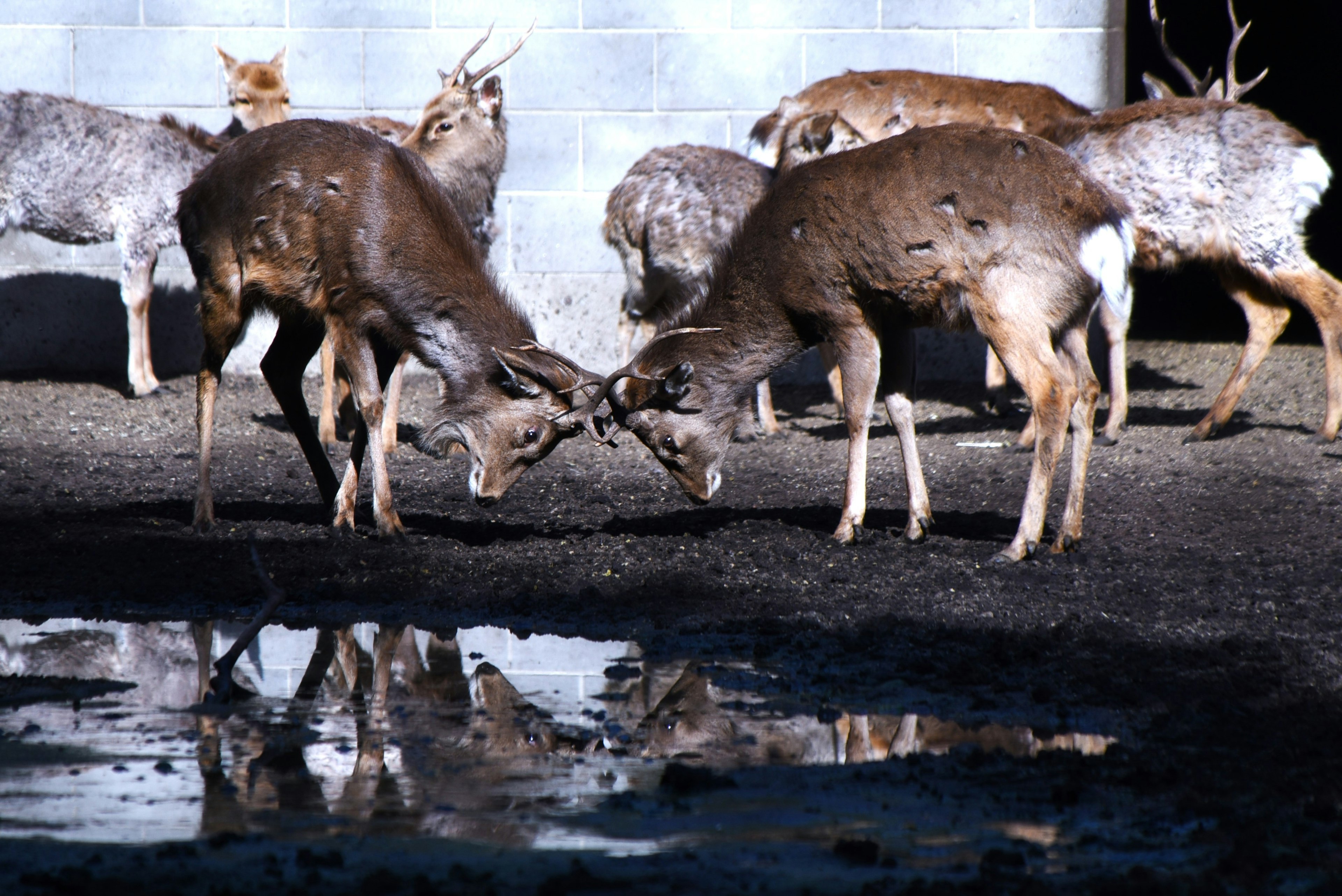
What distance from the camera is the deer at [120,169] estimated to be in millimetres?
10547

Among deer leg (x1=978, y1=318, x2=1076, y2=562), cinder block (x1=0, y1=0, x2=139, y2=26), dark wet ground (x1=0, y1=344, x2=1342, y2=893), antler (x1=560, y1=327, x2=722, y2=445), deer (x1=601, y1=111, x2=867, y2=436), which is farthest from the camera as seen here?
cinder block (x1=0, y1=0, x2=139, y2=26)

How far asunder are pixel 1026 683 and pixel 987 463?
4453 millimetres

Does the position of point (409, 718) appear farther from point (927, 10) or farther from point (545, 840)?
point (927, 10)

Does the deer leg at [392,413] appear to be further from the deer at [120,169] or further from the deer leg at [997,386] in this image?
the deer leg at [997,386]

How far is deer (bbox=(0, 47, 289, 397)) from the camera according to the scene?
10547 mm

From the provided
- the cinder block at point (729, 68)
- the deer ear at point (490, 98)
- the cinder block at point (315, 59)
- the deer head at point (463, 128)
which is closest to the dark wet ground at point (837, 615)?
the deer head at point (463, 128)

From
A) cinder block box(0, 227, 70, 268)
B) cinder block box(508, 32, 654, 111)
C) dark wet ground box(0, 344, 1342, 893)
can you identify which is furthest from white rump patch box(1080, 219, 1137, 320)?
cinder block box(0, 227, 70, 268)

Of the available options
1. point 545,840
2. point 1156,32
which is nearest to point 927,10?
point 1156,32

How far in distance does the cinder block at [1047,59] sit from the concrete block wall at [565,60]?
1 cm

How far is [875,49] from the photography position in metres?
11.4

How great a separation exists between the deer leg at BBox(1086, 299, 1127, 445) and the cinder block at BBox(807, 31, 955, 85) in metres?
3.25

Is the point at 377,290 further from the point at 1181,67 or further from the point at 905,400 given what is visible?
the point at 1181,67

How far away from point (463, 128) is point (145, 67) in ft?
13.0

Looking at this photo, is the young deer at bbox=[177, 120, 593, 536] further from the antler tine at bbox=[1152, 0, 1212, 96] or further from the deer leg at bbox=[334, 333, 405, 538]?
the antler tine at bbox=[1152, 0, 1212, 96]
